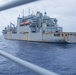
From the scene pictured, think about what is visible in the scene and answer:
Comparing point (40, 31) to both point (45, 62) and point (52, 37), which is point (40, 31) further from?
point (45, 62)

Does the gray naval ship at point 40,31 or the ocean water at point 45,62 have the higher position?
the gray naval ship at point 40,31

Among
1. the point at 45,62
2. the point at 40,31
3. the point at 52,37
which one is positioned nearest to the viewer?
the point at 45,62

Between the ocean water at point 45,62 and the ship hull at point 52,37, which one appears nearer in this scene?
the ocean water at point 45,62

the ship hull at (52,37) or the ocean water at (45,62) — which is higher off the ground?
the ship hull at (52,37)

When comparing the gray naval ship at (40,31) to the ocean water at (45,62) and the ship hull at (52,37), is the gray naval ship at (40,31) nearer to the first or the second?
the ship hull at (52,37)

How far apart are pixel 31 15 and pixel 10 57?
52370 mm

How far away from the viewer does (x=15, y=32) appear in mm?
53500

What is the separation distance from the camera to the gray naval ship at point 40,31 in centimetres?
4122

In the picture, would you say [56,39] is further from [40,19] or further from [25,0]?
[25,0]

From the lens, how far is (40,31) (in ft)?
143

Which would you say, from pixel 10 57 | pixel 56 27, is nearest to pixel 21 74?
pixel 10 57

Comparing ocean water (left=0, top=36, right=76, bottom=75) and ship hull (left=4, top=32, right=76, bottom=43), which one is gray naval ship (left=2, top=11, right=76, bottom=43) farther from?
ocean water (left=0, top=36, right=76, bottom=75)

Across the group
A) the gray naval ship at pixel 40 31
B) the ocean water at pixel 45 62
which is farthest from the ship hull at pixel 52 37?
the ocean water at pixel 45 62

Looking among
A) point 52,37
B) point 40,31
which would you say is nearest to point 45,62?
point 52,37
